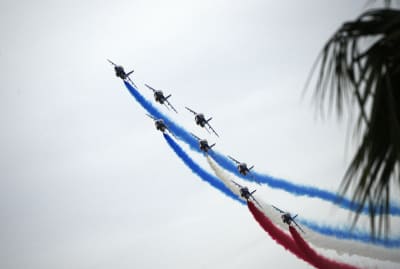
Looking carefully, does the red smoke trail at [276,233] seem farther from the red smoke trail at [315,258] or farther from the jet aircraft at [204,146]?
the jet aircraft at [204,146]

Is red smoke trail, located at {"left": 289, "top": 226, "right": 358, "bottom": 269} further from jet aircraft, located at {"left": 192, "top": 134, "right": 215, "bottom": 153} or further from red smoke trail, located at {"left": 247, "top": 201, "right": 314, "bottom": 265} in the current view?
jet aircraft, located at {"left": 192, "top": 134, "right": 215, "bottom": 153}

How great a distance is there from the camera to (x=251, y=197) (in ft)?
290

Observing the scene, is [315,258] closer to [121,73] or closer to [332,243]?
[332,243]

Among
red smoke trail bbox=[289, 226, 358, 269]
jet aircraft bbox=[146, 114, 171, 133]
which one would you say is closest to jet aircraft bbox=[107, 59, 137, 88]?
jet aircraft bbox=[146, 114, 171, 133]

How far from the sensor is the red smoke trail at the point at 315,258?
256 ft

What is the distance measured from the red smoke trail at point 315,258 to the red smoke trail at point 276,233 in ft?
2.95

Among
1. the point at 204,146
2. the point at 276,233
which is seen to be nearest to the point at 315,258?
the point at 276,233

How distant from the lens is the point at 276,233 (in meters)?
84.6

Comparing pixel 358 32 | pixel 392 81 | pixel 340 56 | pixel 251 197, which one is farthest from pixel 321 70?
pixel 251 197

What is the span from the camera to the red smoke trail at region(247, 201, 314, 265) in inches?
3182

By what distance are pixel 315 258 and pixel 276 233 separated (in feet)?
27.8

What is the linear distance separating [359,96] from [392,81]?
69.2 inches

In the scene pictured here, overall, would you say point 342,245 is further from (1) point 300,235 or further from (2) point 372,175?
(2) point 372,175

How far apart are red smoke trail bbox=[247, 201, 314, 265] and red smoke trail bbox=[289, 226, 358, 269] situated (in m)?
0.90
